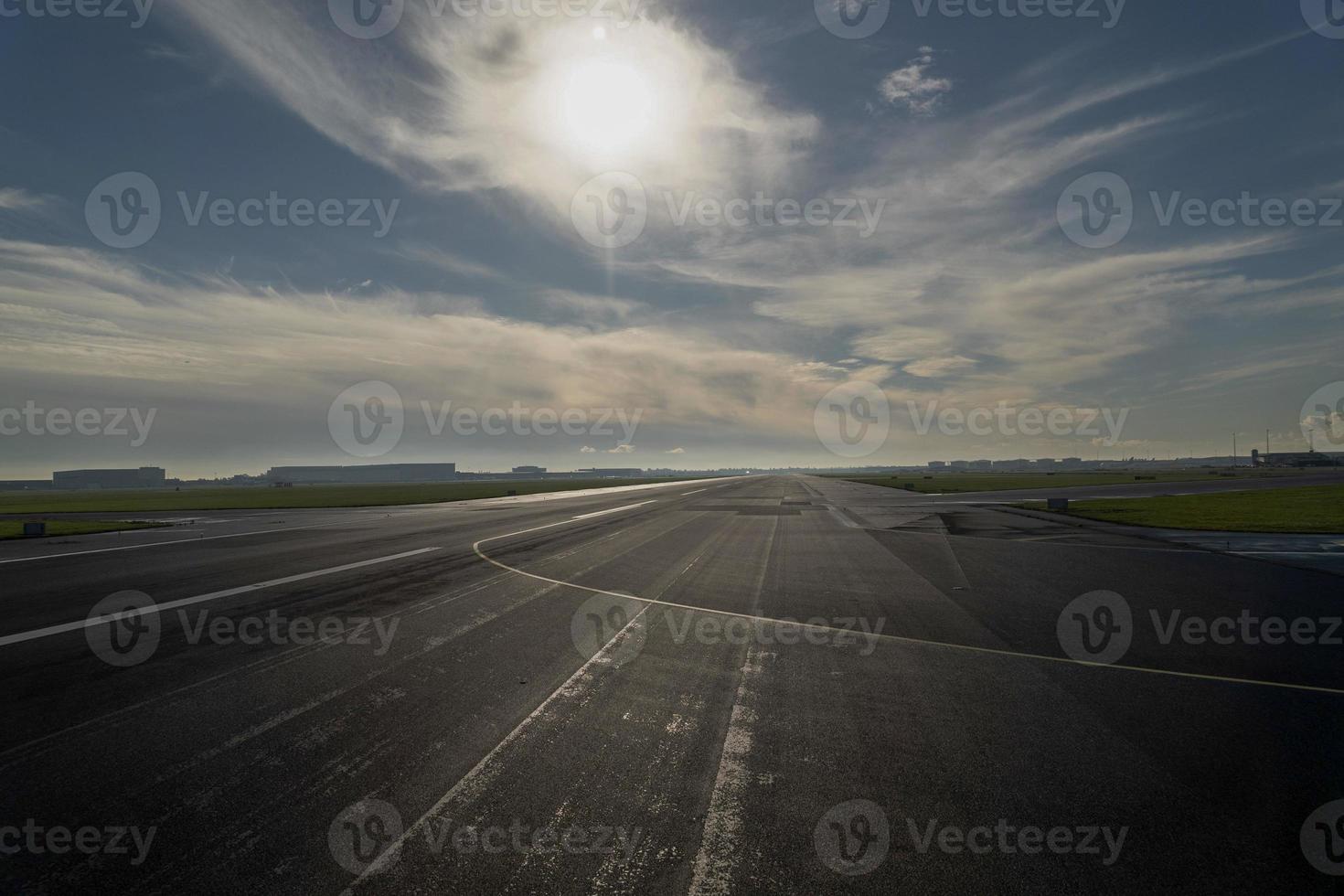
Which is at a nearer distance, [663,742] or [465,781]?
[465,781]

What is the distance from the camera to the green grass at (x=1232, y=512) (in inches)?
891

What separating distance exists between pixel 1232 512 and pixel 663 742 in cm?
3607

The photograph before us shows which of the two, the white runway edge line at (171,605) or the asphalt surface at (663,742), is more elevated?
the asphalt surface at (663,742)

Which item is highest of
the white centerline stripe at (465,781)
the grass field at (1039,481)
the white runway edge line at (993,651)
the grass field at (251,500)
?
the grass field at (1039,481)

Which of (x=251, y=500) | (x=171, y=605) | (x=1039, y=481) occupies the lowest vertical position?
(x=251, y=500)

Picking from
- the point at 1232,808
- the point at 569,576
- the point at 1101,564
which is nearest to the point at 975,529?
the point at 1101,564

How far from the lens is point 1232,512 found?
28.3 metres

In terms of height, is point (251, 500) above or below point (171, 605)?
below

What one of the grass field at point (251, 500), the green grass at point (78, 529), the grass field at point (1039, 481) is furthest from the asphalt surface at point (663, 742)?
the grass field at point (1039, 481)

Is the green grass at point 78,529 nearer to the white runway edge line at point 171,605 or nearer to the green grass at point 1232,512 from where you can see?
the white runway edge line at point 171,605

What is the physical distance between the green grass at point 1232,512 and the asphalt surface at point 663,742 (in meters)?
15.7

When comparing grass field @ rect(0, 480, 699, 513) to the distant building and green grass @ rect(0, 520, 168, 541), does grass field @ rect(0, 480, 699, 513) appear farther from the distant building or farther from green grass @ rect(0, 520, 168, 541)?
the distant building

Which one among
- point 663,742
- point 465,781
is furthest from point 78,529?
point 663,742

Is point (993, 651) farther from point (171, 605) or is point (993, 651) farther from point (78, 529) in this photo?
point (78, 529)
